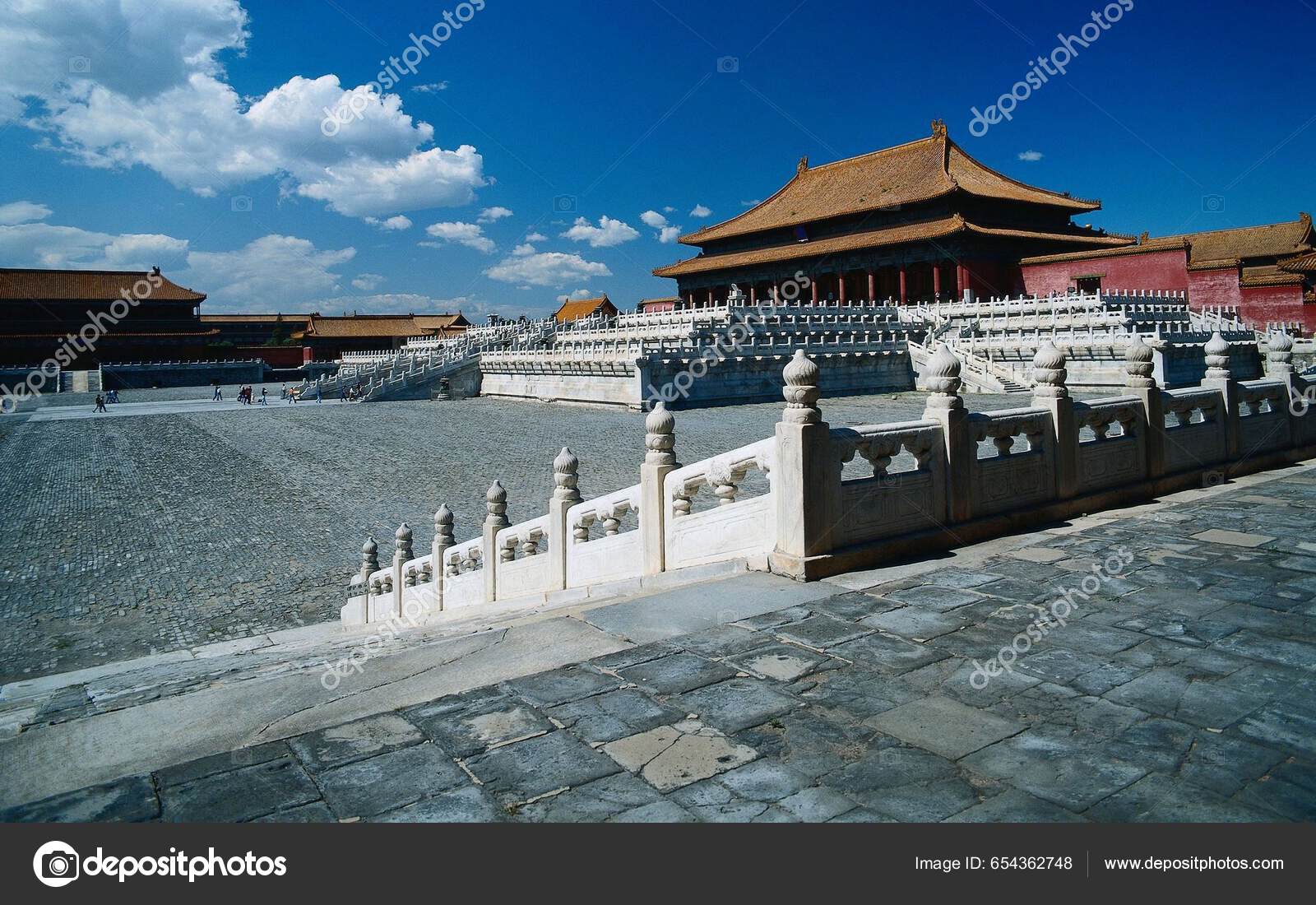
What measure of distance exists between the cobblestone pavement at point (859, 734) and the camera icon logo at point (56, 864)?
0.25 metres

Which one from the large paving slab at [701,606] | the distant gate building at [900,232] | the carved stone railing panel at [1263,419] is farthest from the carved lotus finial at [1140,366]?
the distant gate building at [900,232]

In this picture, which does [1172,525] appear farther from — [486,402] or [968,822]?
[486,402]

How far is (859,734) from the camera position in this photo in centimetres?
324

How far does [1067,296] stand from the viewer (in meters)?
28.6

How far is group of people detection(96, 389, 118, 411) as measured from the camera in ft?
112

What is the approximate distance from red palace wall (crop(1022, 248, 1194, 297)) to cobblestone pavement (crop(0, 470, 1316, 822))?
3205 centimetres

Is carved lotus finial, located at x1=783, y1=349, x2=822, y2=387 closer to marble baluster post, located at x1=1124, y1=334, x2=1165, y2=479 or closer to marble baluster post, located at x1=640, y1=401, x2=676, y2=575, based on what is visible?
marble baluster post, located at x1=640, y1=401, x2=676, y2=575

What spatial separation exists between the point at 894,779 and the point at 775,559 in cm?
282

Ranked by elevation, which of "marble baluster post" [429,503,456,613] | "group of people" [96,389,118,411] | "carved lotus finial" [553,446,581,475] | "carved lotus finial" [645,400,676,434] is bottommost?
"marble baluster post" [429,503,456,613]

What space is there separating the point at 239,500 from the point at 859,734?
14.9 m

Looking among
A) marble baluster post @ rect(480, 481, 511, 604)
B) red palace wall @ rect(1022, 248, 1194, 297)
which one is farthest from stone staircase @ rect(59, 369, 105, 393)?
marble baluster post @ rect(480, 481, 511, 604)

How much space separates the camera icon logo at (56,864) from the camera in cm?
247

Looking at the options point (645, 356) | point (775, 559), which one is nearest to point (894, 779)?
point (775, 559)

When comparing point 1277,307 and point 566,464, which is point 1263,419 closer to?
point 566,464
